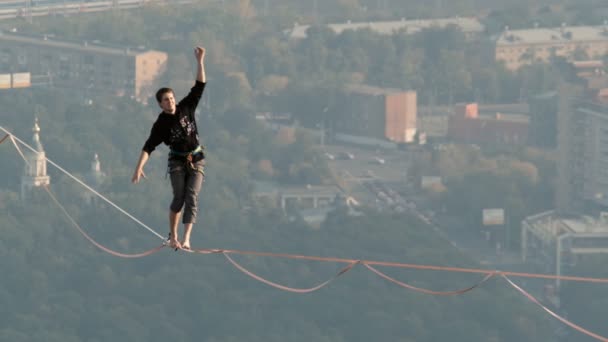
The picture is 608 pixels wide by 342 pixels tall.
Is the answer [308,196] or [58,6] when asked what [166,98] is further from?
[58,6]

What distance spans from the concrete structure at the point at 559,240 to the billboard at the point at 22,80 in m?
28.2

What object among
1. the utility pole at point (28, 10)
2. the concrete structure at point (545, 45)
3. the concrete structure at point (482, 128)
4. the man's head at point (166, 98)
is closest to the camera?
the man's head at point (166, 98)

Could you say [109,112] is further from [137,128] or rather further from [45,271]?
[45,271]

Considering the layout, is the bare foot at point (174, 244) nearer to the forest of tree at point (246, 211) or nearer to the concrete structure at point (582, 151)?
the forest of tree at point (246, 211)

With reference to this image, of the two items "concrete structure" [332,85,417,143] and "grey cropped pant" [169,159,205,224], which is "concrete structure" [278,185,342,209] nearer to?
"concrete structure" [332,85,417,143]

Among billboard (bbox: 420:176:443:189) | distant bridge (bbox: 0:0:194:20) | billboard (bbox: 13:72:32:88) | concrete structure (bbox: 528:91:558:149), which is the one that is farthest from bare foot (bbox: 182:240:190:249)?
distant bridge (bbox: 0:0:194:20)

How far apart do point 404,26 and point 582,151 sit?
2888cm

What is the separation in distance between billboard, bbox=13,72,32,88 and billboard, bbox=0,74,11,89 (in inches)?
9.4

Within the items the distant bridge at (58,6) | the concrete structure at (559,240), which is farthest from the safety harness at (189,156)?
the distant bridge at (58,6)

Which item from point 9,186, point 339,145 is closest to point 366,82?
point 339,145

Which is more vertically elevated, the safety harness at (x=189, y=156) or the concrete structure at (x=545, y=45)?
the safety harness at (x=189, y=156)

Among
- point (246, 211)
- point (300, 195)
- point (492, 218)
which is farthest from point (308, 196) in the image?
point (492, 218)

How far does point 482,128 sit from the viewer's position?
103625 mm

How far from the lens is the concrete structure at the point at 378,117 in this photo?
338 ft
